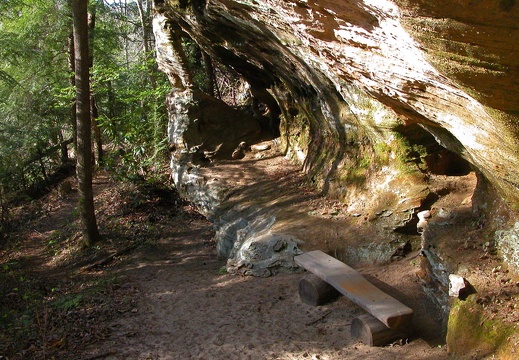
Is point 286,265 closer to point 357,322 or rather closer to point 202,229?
point 357,322

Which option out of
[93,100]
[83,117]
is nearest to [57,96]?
[93,100]

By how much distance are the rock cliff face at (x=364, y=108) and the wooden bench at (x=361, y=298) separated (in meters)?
0.88

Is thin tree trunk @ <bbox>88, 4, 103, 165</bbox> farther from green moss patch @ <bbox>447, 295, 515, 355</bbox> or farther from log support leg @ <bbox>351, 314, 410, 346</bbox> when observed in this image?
green moss patch @ <bbox>447, 295, 515, 355</bbox>

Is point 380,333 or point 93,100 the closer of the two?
point 380,333

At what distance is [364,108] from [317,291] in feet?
11.8

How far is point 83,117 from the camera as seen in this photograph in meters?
11.2

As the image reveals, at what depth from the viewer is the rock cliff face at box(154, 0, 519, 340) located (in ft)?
11.1

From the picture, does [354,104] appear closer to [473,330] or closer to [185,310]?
[473,330]

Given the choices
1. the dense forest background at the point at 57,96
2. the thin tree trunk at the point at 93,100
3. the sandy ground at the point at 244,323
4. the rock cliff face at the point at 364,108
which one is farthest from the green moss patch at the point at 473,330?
the thin tree trunk at the point at 93,100

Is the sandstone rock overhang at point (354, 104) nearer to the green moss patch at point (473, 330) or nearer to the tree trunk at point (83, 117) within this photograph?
the green moss patch at point (473, 330)

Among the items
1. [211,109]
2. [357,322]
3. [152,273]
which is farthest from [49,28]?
[357,322]

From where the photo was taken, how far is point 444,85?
400 centimetres

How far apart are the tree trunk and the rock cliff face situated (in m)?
2.61

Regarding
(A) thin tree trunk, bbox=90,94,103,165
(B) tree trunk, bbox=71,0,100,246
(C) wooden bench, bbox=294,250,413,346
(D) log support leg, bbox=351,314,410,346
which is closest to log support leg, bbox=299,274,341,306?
(C) wooden bench, bbox=294,250,413,346
